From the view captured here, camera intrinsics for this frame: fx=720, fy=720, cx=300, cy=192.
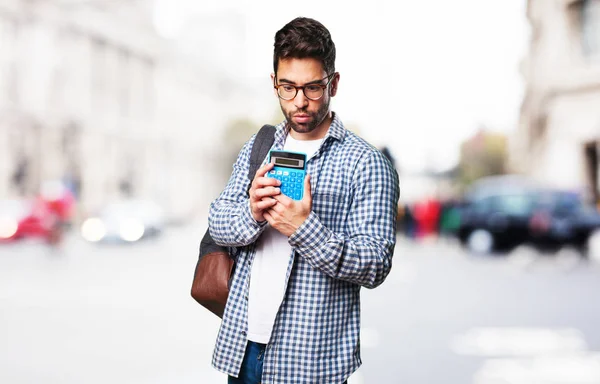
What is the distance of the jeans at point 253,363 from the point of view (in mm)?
2137

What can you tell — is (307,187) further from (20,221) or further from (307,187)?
(20,221)

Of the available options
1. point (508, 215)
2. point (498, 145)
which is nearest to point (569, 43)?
point (508, 215)

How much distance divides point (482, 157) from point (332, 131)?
73.6m

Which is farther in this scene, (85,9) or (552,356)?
(85,9)

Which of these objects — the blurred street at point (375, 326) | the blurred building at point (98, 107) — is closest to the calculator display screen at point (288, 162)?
the blurred street at point (375, 326)

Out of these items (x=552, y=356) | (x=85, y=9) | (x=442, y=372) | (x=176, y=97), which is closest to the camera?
(x=442, y=372)

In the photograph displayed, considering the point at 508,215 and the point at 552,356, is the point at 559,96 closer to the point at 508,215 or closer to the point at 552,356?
the point at 508,215

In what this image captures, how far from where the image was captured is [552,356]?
6.41 meters

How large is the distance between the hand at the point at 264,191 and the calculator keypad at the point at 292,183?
26 millimetres

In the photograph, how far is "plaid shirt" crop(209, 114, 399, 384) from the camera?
2.04 meters

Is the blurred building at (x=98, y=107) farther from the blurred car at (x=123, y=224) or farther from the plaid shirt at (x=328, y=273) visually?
the plaid shirt at (x=328, y=273)

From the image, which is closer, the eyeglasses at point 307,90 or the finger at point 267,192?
the finger at point 267,192

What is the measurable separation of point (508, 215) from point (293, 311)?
15125mm

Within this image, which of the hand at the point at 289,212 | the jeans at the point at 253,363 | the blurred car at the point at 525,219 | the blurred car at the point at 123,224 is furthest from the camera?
the blurred car at the point at 123,224
